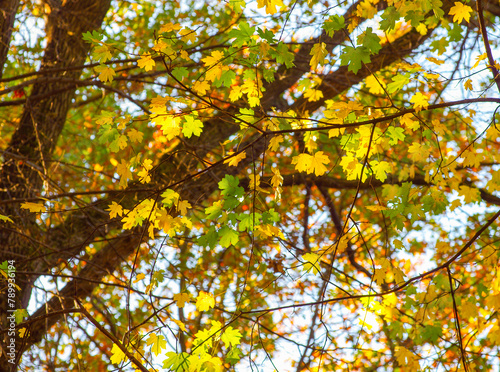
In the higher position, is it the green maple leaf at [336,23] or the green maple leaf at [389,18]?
the green maple leaf at [389,18]

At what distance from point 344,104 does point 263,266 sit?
1.02m

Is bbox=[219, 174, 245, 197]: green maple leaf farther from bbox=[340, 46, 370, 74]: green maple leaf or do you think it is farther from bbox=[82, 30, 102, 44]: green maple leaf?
bbox=[82, 30, 102, 44]: green maple leaf

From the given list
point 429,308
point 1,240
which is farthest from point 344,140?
point 1,240

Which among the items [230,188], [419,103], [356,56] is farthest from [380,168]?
[230,188]

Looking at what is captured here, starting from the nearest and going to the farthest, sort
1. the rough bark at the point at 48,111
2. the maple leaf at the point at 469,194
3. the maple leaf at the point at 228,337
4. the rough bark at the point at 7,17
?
the maple leaf at the point at 228,337 → the maple leaf at the point at 469,194 → the rough bark at the point at 7,17 → the rough bark at the point at 48,111

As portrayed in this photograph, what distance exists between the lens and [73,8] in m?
5.08

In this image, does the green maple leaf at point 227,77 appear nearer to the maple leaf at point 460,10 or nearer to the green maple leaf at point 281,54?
the green maple leaf at point 281,54

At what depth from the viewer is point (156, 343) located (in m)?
2.63

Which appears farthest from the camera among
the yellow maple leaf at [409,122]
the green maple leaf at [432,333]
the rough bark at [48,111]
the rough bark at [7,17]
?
the rough bark at [48,111]

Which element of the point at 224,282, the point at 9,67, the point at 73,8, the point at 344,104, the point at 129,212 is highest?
the point at 9,67

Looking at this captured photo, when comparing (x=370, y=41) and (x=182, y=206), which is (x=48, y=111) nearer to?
(x=182, y=206)

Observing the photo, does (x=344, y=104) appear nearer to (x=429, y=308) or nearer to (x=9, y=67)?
(x=429, y=308)

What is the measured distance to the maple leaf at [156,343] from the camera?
2.62 metres

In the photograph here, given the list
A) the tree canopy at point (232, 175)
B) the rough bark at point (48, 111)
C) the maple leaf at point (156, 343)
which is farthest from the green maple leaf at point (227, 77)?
the rough bark at point (48, 111)
